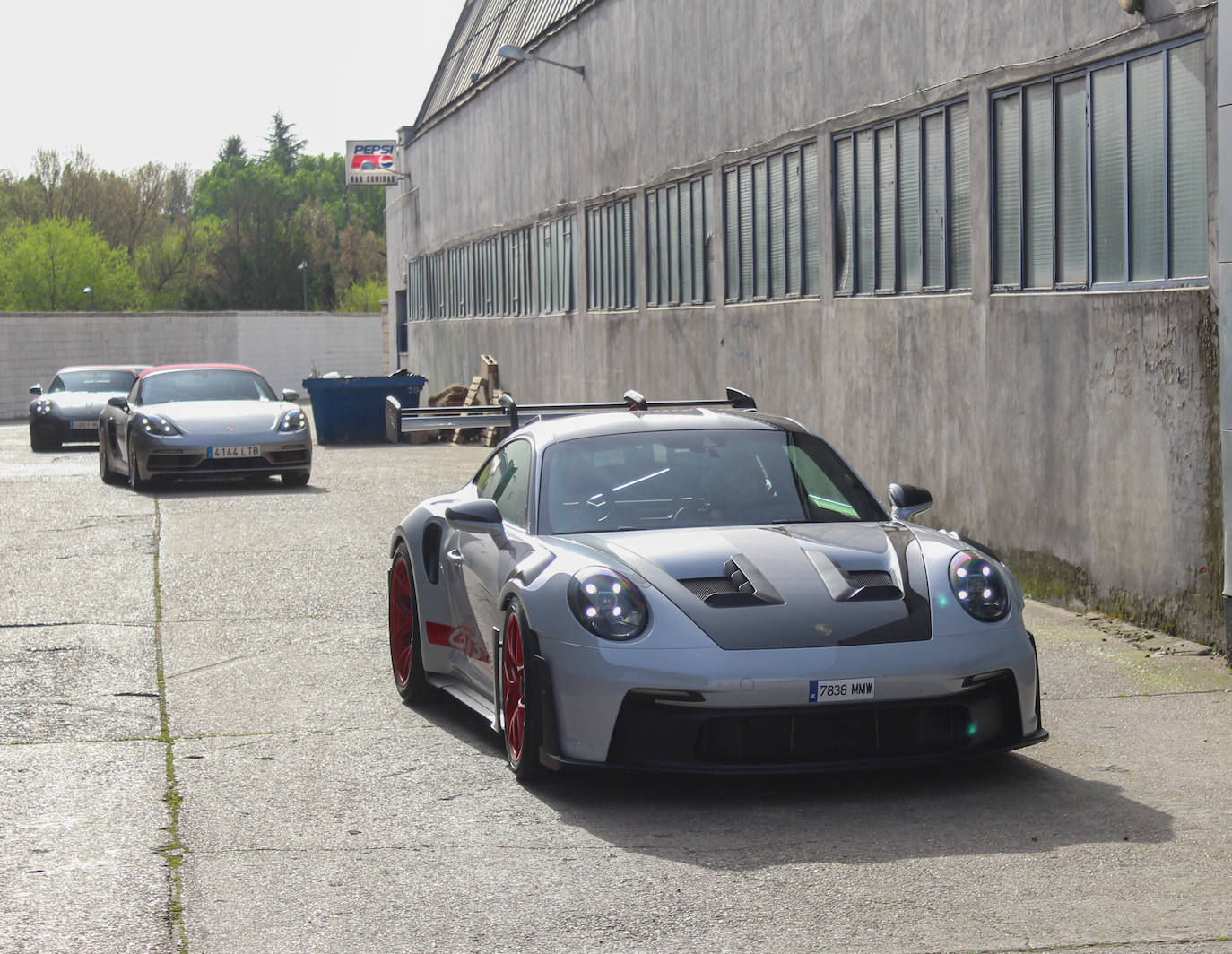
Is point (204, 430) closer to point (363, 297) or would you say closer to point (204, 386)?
point (204, 386)

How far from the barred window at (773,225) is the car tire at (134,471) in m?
6.62

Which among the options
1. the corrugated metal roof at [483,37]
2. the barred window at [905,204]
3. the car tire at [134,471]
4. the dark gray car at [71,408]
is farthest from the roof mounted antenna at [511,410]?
the dark gray car at [71,408]

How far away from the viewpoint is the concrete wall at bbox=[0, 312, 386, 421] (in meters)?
45.3

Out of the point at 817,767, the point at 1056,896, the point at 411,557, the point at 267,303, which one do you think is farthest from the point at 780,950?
the point at 267,303

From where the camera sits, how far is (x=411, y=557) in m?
7.36

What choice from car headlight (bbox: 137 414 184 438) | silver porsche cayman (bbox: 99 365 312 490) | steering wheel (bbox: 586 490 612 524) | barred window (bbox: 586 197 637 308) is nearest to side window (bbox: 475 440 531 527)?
steering wheel (bbox: 586 490 612 524)

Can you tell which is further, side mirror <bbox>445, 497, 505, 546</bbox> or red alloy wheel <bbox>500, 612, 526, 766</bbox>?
side mirror <bbox>445, 497, 505, 546</bbox>

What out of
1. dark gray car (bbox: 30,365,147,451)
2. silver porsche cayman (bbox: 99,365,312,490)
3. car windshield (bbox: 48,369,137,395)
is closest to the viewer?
silver porsche cayman (bbox: 99,365,312,490)

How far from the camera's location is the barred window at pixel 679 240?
18.3 meters

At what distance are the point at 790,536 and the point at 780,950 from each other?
7.20 feet

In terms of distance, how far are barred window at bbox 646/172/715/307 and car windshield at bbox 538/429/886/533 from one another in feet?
37.2

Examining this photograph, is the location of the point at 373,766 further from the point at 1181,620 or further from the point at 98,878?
the point at 1181,620

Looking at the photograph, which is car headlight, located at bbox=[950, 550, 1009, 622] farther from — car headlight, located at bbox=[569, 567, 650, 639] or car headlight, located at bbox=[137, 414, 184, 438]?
car headlight, located at bbox=[137, 414, 184, 438]

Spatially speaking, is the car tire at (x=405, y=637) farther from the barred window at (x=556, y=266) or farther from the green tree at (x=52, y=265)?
the green tree at (x=52, y=265)
